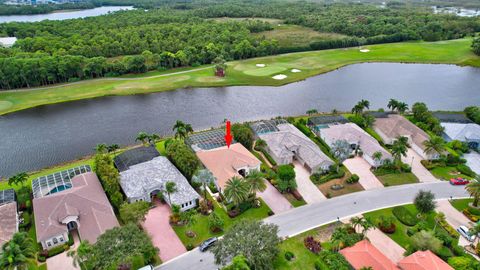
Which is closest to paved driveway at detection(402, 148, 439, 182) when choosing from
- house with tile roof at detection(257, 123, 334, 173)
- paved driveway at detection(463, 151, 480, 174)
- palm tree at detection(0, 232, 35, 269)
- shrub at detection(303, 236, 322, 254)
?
paved driveway at detection(463, 151, 480, 174)

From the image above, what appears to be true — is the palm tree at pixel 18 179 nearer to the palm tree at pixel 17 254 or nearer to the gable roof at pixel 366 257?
the palm tree at pixel 17 254

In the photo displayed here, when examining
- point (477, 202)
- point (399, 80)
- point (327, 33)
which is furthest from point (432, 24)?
point (477, 202)

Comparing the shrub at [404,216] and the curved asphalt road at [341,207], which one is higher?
the shrub at [404,216]

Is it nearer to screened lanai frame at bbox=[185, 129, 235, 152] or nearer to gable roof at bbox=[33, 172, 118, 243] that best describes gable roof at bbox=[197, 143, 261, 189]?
screened lanai frame at bbox=[185, 129, 235, 152]

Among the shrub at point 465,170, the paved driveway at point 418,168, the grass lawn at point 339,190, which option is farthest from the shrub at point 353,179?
the shrub at point 465,170

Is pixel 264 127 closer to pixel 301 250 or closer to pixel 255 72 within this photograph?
pixel 301 250

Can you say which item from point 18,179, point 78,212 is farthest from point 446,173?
point 18,179

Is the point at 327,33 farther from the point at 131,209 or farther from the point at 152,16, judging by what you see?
the point at 131,209
